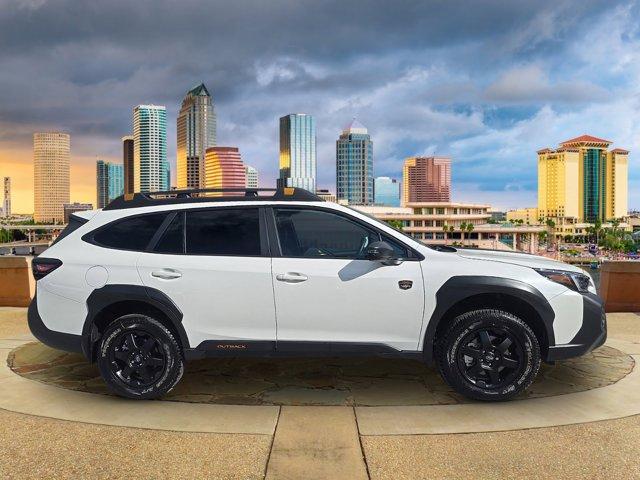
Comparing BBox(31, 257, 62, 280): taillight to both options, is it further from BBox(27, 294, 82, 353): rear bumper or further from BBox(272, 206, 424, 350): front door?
BBox(272, 206, 424, 350): front door

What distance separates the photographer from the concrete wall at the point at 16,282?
9.35 metres

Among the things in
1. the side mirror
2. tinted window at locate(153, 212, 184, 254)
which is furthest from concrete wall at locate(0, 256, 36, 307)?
the side mirror

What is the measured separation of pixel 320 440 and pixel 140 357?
172 cm

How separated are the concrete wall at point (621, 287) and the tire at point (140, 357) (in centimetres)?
719

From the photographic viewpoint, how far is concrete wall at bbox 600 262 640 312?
8841 millimetres

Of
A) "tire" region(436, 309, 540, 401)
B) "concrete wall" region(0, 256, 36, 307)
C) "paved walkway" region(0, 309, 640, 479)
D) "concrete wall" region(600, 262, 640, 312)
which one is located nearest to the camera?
"paved walkway" region(0, 309, 640, 479)

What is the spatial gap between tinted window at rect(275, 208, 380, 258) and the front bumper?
1.72 meters

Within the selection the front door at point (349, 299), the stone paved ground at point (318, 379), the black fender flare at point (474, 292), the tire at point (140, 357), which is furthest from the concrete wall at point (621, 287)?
the tire at point (140, 357)

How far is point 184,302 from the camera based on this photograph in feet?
14.9

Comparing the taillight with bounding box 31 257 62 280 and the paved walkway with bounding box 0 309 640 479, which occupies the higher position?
the taillight with bounding box 31 257 62 280

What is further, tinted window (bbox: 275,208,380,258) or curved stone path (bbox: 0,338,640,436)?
tinted window (bbox: 275,208,380,258)

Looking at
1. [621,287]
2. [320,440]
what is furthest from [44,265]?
[621,287]

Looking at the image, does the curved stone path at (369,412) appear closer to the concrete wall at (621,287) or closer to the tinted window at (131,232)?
the tinted window at (131,232)

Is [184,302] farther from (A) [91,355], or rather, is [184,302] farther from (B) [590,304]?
(B) [590,304]
